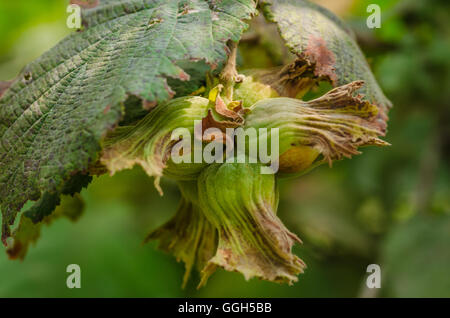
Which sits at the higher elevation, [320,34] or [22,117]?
[320,34]

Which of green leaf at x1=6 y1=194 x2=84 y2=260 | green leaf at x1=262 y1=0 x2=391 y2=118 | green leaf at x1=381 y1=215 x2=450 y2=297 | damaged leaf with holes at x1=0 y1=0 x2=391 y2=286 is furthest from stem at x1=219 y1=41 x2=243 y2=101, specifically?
green leaf at x1=381 y1=215 x2=450 y2=297

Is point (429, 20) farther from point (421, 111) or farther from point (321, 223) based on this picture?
point (321, 223)

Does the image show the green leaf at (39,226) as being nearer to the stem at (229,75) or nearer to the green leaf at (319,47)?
the stem at (229,75)

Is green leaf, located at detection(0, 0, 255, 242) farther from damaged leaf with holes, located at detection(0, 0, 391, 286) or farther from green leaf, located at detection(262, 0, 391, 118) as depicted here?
green leaf, located at detection(262, 0, 391, 118)

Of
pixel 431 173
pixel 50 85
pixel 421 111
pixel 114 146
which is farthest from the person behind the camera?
pixel 421 111

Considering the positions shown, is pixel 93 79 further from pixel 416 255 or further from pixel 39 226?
pixel 416 255

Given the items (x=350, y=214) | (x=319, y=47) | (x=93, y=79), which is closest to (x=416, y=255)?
(x=350, y=214)

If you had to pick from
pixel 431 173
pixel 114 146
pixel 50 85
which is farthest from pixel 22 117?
pixel 431 173
